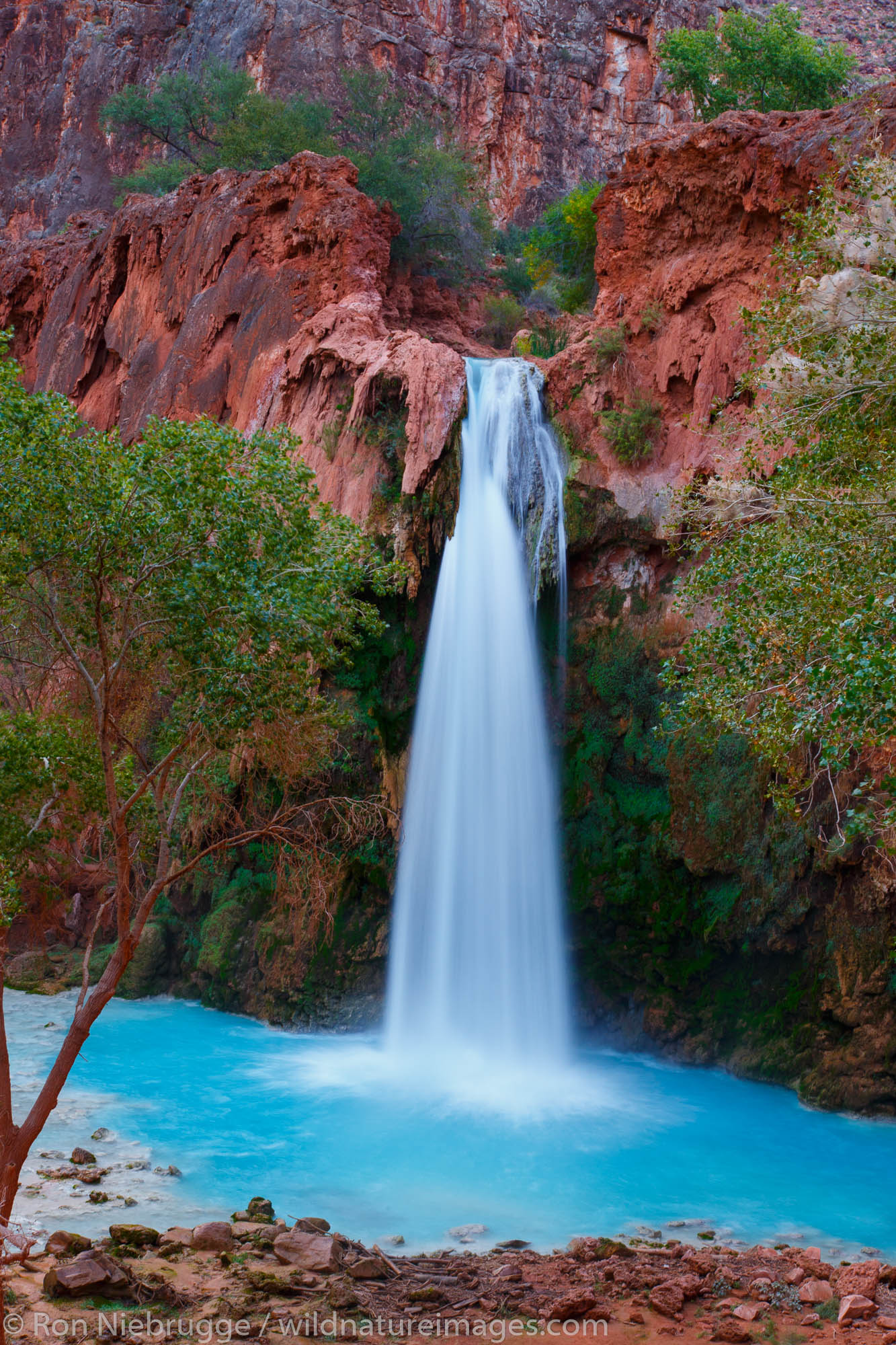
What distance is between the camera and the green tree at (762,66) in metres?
33.4

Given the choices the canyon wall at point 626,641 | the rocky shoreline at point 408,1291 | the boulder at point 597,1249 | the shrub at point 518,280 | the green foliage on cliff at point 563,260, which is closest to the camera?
the rocky shoreline at point 408,1291

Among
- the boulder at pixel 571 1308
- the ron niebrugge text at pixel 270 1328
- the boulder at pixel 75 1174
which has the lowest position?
the ron niebrugge text at pixel 270 1328

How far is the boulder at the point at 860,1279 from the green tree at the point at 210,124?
118 feet

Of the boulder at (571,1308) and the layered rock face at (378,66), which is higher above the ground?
the layered rock face at (378,66)

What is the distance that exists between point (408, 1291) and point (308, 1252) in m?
0.94

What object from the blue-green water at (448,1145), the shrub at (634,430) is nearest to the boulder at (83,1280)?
the blue-green water at (448,1145)

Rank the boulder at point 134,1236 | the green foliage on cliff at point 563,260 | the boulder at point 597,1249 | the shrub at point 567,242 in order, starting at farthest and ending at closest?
the shrub at point 567,242, the green foliage on cliff at point 563,260, the boulder at point 597,1249, the boulder at point 134,1236

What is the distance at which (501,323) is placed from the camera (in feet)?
105

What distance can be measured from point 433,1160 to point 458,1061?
4.76m

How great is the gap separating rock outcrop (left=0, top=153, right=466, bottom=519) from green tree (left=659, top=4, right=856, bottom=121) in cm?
1363

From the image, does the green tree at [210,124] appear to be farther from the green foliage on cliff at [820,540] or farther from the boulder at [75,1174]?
the boulder at [75,1174]

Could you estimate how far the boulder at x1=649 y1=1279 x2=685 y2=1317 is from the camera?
7.86 metres

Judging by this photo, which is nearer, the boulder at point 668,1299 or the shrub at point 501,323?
the boulder at point 668,1299

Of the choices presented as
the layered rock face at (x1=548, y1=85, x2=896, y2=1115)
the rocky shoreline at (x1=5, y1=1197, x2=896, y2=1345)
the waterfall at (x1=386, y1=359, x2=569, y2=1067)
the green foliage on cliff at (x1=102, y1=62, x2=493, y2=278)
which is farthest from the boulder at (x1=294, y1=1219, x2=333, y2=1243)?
the green foliage on cliff at (x1=102, y1=62, x2=493, y2=278)
